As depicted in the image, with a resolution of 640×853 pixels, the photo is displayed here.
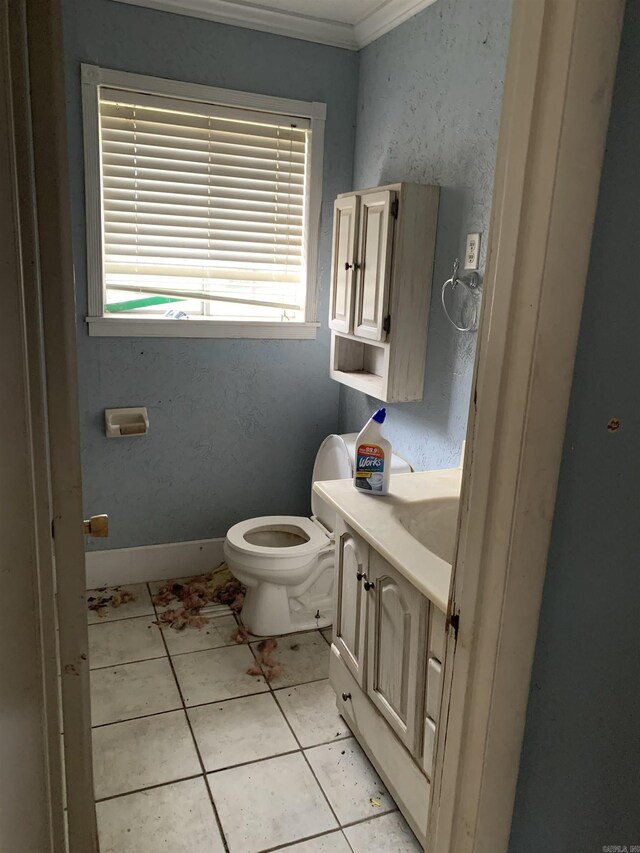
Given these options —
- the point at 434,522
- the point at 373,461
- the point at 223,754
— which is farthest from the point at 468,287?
the point at 223,754

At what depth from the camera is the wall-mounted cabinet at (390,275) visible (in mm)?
2266

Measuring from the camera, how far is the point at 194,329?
2.82 m

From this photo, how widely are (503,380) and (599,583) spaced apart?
0.34 meters

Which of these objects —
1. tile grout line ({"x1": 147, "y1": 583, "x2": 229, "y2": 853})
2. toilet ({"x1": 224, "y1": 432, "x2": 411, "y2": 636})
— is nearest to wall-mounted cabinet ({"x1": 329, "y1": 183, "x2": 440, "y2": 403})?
toilet ({"x1": 224, "y1": 432, "x2": 411, "y2": 636})

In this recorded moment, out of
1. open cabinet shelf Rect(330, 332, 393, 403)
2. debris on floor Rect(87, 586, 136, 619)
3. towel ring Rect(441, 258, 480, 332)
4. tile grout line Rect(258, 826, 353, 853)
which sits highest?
towel ring Rect(441, 258, 480, 332)

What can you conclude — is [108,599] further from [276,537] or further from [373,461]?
[373,461]

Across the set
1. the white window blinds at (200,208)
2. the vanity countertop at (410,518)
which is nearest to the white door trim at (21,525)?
the vanity countertop at (410,518)

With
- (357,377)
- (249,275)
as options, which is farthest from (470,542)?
(249,275)

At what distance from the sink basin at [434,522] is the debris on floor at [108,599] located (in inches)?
62.1

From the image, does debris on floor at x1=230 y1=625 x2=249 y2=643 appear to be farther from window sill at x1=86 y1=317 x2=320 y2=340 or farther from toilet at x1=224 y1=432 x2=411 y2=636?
window sill at x1=86 y1=317 x2=320 y2=340

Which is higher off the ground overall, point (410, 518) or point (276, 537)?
point (410, 518)

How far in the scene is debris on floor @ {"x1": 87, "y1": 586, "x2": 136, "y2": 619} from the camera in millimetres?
2770

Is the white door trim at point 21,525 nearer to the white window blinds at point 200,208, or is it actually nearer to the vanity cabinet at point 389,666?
the vanity cabinet at point 389,666

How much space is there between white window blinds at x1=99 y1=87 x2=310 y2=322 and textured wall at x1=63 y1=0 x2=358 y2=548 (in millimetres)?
127
